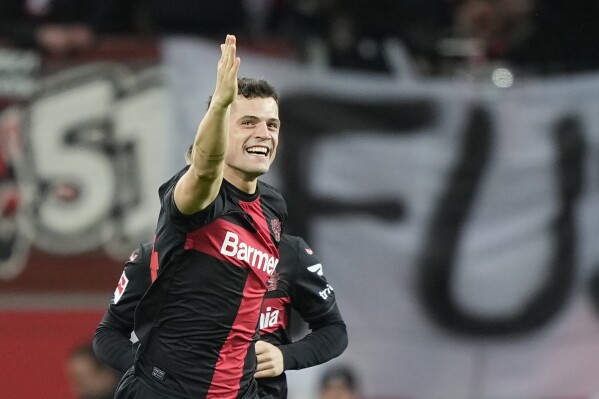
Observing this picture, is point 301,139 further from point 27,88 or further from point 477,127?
point 27,88

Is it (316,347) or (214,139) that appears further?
(316,347)

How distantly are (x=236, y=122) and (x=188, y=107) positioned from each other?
3178 mm

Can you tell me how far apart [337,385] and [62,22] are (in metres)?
2.52

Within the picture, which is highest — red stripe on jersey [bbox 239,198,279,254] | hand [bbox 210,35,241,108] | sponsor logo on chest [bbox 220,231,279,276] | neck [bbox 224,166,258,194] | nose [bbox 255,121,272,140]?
hand [bbox 210,35,241,108]

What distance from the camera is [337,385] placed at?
6.62m

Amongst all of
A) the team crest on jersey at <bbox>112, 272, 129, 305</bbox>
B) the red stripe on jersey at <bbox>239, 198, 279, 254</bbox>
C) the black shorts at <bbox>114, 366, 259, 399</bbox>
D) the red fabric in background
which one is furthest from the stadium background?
the red stripe on jersey at <bbox>239, 198, 279, 254</bbox>

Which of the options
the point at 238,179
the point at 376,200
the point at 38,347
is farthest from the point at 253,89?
the point at 38,347

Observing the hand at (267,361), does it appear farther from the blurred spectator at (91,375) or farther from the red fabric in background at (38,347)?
the red fabric in background at (38,347)

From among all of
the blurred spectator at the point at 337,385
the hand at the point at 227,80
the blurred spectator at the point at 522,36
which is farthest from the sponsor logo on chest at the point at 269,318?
the blurred spectator at the point at 522,36

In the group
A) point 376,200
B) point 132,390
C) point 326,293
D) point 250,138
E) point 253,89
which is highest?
point 253,89

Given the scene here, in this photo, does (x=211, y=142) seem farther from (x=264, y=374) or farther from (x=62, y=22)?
(x=62, y=22)

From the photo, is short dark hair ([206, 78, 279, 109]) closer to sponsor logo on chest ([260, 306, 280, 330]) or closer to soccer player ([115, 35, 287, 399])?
soccer player ([115, 35, 287, 399])

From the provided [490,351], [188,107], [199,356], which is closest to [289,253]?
[199,356]

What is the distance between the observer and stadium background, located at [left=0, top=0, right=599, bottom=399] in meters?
6.79
